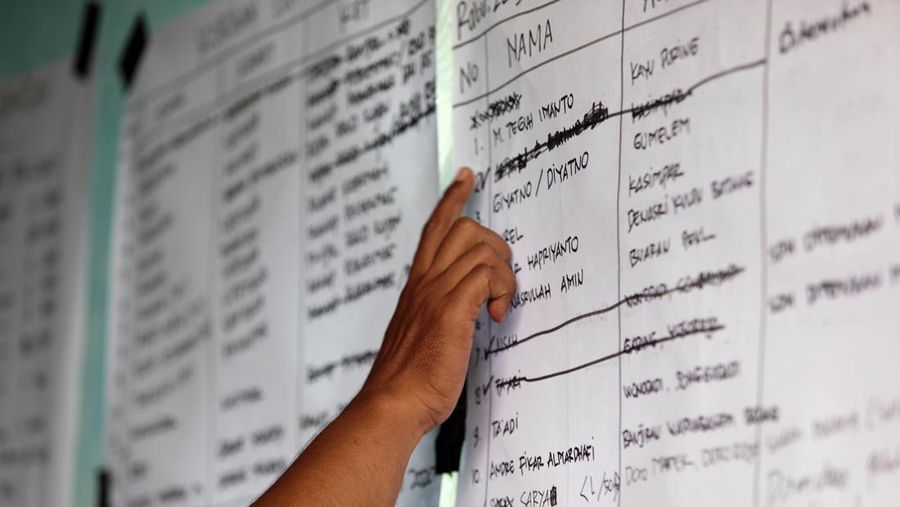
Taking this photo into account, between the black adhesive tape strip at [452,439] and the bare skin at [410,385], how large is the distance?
49 millimetres

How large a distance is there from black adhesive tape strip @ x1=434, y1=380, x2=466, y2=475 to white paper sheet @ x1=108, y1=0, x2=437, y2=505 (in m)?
0.06

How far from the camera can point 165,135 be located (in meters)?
1.70

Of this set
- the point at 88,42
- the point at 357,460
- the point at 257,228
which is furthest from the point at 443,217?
the point at 88,42

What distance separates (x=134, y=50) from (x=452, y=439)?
3.25 ft

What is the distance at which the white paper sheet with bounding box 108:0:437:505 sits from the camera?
4.17ft

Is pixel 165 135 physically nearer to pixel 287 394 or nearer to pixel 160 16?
pixel 160 16

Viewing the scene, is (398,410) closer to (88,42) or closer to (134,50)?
(134,50)

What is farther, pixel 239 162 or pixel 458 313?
pixel 239 162

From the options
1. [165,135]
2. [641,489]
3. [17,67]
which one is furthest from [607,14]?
[17,67]

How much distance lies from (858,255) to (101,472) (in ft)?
4.22

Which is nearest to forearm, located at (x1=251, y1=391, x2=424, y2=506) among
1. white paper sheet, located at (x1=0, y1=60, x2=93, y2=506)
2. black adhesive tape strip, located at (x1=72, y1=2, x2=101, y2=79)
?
white paper sheet, located at (x1=0, y1=60, x2=93, y2=506)

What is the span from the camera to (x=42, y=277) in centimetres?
194

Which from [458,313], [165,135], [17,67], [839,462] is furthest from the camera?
[17,67]

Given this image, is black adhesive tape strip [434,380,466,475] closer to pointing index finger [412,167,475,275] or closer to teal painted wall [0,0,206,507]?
pointing index finger [412,167,475,275]
